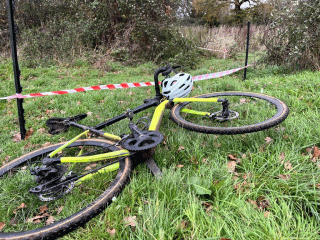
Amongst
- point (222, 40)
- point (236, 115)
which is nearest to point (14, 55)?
point (236, 115)

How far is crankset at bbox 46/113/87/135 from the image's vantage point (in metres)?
3.45

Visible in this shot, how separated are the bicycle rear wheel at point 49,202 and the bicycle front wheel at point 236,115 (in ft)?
3.37

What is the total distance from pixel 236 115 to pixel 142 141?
160cm

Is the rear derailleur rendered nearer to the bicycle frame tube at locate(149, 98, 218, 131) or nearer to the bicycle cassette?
the bicycle cassette

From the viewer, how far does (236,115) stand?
3.22 m

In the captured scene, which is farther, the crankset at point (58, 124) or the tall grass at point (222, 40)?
the tall grass at point (222, 40)

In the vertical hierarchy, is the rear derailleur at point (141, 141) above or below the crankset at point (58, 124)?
above

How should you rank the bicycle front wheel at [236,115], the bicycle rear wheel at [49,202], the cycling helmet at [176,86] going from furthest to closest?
the cycling helmet at [176,86], the bicycle front wheel at [236,115], the bicycle rear wheel at [49,202]

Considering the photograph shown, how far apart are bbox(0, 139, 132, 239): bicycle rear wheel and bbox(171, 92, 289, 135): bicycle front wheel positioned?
1.03m

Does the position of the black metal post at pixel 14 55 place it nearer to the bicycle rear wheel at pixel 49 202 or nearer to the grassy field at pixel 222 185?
the grassy field at pixel 222 185

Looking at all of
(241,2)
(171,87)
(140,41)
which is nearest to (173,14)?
(140,41)

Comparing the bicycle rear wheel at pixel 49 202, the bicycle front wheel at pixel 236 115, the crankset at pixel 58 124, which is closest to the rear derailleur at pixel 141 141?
the bicycle rear wheel at pixel 49 202

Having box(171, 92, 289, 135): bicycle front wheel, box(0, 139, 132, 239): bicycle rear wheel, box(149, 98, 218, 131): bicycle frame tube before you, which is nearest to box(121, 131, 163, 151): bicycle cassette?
box(0, 139, 132, 239): bicycle rear wheel

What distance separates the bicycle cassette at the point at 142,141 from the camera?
2.23 m
